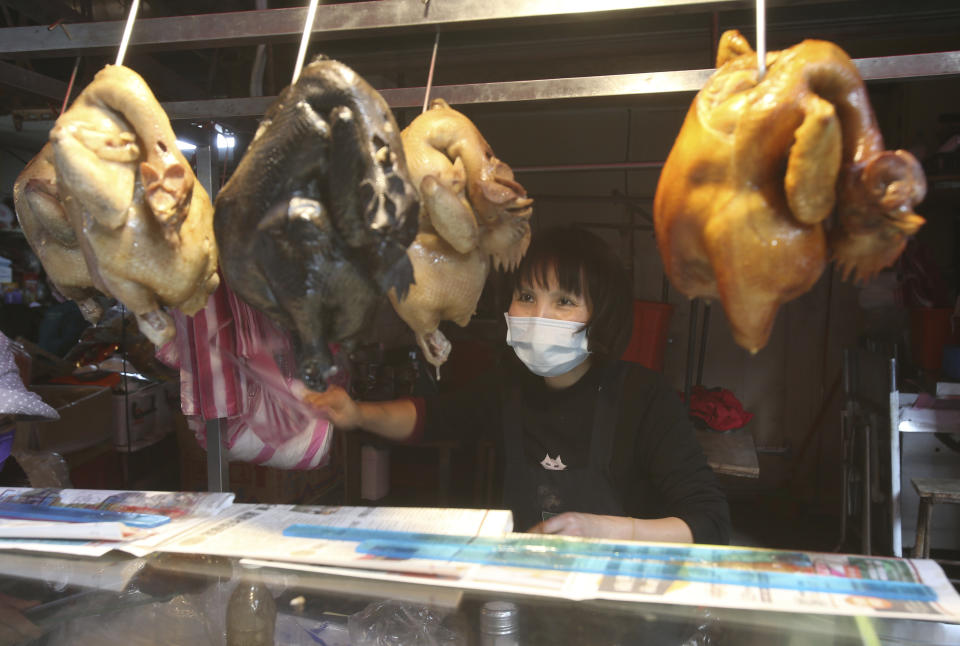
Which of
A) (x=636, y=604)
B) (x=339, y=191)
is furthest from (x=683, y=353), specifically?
(x=339, y=191)

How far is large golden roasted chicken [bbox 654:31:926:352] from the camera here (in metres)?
0.97

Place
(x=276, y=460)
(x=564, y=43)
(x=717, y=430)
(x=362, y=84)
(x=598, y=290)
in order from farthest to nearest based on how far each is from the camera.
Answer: (x=717, y=430)
(x=564, y=43)
(x=276, y=460)
(x=598, y=290)
(x=362, y=84)

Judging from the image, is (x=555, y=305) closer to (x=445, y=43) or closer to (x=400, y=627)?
(x=400, y=627)

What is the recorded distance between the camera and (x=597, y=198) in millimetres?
3934

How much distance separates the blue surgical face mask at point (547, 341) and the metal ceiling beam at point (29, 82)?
5.11 ft

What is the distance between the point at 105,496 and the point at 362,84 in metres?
1.63

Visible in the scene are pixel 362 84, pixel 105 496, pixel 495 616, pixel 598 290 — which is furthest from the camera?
pixel 598 290

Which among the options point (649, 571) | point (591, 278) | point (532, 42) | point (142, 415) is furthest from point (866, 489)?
point (142, 415)

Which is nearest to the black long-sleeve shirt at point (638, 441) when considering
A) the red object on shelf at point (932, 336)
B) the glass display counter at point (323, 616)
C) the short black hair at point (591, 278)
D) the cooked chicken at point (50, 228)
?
the short black hair at point (591, 278)

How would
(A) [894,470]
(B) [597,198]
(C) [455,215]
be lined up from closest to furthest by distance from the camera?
1. (C) [455,215]
2. (A) [894,470]
3. (B) [597,198]

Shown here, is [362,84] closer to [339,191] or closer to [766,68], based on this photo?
[339,191]

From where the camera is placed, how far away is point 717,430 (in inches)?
162

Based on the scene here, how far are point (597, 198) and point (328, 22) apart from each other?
2.75 m

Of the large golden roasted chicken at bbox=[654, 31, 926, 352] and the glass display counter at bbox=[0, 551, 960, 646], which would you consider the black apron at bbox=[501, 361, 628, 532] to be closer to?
the glass display counter at bbox=[0, 551, 960, 646]
